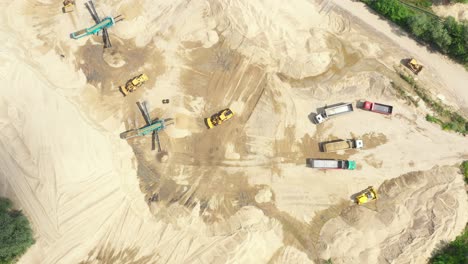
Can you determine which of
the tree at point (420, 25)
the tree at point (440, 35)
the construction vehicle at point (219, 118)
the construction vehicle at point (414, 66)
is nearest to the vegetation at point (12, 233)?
the construction vehicle at point (219, 118)

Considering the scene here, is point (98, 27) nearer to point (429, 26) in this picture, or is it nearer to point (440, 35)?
point (429, 26)

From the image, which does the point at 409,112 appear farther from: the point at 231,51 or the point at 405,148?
the point at 231,51

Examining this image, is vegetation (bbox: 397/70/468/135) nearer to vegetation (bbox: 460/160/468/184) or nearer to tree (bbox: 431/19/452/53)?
vegetation (bbox: 460/160/468/184)

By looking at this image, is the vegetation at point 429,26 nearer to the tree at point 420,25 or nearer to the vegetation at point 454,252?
the tree at point 420,25

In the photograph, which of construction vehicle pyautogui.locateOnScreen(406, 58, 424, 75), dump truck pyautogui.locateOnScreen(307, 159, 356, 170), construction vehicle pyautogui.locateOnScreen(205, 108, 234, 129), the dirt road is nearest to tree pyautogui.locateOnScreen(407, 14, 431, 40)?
the dirt road

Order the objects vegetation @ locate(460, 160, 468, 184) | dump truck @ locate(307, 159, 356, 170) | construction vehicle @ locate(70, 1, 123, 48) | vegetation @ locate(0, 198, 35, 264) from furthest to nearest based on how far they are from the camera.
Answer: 1. construction vehicle @ locate(70, 1, 123, 48)
2. dump truck @ locate(307, 159, 356, 170)
3. vegetation @ locate(460, 160, 468, 184)
4. vegetation @ locate(0, 198, 35, 264)
